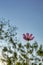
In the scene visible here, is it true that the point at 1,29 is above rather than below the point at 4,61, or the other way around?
above

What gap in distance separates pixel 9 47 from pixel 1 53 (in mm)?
446

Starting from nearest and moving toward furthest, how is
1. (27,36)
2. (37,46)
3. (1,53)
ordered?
1. (27,36)
2. (37,46)
3. (1,53)

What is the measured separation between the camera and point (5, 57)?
7.55 meters

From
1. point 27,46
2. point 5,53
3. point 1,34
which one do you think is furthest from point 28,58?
point 1,34

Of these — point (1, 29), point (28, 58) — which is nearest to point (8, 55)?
point (28, 58)

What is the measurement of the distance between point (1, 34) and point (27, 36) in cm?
152

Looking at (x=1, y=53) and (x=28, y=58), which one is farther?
(x=1, y=53)

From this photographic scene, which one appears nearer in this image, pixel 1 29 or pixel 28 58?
pixel 28 58

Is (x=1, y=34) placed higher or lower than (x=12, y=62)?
higher

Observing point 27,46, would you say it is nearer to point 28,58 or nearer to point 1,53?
point 28,58

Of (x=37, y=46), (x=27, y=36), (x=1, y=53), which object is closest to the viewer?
(x=27, y=36)

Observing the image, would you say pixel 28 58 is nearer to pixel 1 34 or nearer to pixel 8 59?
pixel 8 59

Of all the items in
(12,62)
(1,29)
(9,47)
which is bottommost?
(12,62)

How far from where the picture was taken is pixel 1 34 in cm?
823
